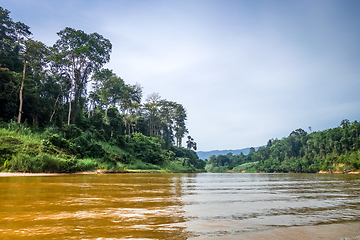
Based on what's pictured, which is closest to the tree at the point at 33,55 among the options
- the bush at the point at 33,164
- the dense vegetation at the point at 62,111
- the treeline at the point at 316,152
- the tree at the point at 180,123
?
the dense vegetation at the point at 62,111

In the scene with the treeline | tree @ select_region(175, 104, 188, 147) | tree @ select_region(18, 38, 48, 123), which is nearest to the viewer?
tree @ select_region(18, 38, 48, 123)

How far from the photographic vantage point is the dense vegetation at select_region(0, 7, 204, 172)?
15063 mm

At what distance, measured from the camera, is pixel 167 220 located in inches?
117

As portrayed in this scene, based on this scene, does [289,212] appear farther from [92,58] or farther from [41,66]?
[41,66]

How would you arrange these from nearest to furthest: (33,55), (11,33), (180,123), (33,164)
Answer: (33,164) < (33,55) < (11,33) < (180,123)

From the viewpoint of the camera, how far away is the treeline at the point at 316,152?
5906cm

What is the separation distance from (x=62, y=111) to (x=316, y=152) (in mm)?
75994

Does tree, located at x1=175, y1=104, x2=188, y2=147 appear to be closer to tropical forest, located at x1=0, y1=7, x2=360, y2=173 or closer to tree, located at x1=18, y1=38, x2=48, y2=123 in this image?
tropical forest, located at x1=0, y1=7, x2=360, y2=173

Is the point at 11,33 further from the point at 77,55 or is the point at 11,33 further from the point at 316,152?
the point at 316,152

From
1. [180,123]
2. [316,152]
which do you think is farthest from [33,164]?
[316,152]

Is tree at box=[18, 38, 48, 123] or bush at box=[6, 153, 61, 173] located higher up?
tree at box=[18, 38, 48, 123]

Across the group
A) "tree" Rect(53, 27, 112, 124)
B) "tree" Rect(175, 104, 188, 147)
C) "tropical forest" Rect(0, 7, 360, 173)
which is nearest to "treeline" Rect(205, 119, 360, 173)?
"tropical forest" Rect(0, 7, 360, 173)

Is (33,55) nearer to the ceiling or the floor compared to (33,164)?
nearer to the ceiling

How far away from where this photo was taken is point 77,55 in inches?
1256
